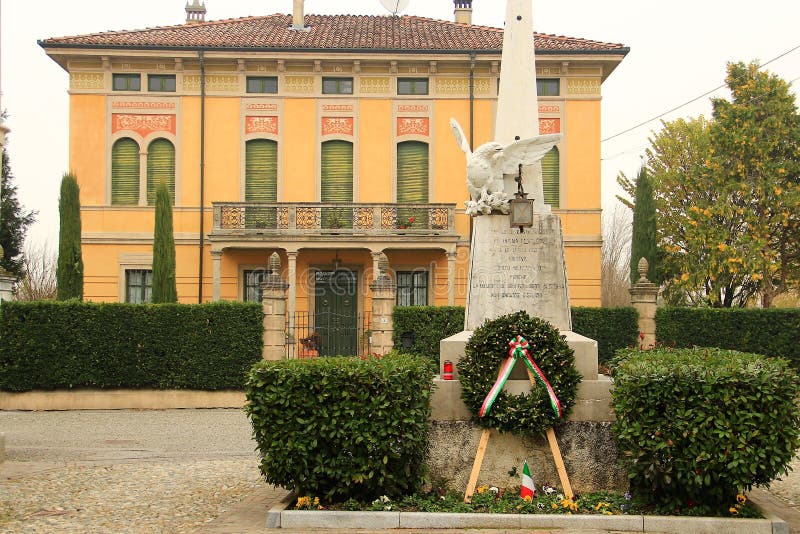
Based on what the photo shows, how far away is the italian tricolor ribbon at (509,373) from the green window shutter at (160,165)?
70.7 feet

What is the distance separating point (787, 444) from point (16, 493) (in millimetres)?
7617

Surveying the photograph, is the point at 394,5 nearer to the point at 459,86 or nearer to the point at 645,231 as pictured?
the point at 459,86

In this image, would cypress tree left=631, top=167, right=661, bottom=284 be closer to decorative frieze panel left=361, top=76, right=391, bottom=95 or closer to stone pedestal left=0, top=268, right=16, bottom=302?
decorative frieze panel left=361, top=76, right=391, bottom=95

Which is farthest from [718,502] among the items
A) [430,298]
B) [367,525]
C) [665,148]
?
[665,148]

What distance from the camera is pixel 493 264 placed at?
9328 mm

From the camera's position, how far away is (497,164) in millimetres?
9500

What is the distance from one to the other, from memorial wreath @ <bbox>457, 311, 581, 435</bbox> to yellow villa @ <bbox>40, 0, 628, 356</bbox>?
18981mm

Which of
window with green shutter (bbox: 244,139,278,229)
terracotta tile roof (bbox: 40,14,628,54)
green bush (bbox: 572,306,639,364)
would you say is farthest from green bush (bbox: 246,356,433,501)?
terracotta tile roof (bbox: 40,14,628,54)

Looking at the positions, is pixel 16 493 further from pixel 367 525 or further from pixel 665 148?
pixel 665 148

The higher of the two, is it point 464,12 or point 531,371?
point 464,12

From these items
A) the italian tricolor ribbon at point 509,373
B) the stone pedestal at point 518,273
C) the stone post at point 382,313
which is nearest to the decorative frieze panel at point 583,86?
the stone post at point 382,313

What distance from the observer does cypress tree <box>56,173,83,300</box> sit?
73.3 ft

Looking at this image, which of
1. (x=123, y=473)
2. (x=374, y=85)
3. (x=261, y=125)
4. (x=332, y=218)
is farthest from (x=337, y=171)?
(x=123, y=473)

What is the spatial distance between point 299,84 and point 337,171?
9.96 feet
